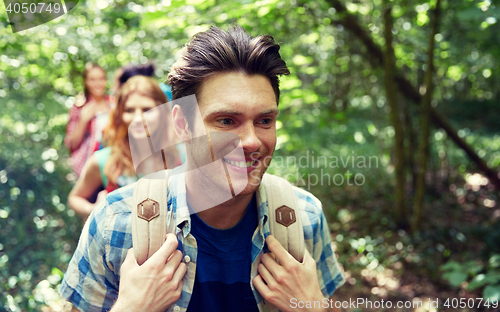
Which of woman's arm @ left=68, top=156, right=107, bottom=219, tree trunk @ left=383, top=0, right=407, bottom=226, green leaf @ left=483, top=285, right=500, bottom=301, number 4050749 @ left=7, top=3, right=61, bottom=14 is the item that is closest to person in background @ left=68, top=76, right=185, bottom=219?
woman's arm @ left=68, top=156, right=107, bottom=219

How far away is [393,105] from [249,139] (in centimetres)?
413

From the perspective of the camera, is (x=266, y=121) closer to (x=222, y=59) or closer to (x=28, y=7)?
(x=222, y=59)

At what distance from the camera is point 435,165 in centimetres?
655

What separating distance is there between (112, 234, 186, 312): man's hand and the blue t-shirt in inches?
5.8

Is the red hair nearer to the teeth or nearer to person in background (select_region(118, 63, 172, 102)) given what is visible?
person in background (select_region(118, 63, 172, 102))

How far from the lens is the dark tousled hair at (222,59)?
1452 millimetres

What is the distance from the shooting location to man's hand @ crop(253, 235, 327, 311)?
54.2 inches

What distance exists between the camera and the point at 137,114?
8.85 ft

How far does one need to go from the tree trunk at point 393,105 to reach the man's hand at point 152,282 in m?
3.94

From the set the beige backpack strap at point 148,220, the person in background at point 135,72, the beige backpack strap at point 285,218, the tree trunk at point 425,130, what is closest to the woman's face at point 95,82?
the person in background at point 135,72

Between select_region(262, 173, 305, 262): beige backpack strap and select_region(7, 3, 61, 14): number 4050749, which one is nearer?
select_region(262, 173, 305, 262): beige backpack strap

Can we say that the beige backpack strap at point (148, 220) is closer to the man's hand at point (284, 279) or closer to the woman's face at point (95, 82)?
the man's hand at point (284, 279)

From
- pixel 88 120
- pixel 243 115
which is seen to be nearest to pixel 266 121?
pixel 243 115

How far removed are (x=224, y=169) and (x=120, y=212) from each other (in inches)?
18.9
